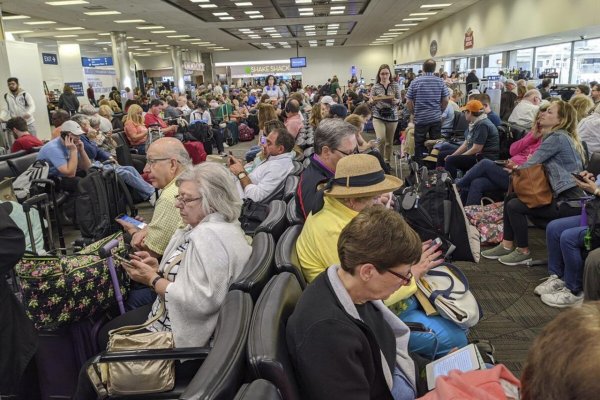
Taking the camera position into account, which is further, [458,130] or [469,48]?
[469,48]

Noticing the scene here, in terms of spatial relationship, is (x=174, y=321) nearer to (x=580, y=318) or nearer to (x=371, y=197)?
(x=371, y=197)

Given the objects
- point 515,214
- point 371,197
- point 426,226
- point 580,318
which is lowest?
point 515,214

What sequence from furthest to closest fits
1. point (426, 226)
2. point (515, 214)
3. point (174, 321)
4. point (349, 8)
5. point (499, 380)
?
point (349, 8) < point (515, 214) < point (426, 226) < point (174, 321) < point (499, 380)

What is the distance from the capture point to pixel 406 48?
28516 mm

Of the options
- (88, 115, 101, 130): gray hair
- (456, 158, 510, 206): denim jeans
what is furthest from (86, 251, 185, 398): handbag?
(88, 115, 101, 130): gray hair

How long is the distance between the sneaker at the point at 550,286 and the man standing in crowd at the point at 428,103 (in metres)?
3.93

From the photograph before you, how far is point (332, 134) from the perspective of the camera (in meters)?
3.01

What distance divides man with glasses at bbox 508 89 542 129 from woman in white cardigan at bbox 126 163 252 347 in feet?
17.4

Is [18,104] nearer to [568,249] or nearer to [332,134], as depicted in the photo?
[332,134]

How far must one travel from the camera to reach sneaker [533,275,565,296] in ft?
11.7

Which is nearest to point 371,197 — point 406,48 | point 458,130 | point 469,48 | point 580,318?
point 580,318

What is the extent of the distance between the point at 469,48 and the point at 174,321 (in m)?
16.6

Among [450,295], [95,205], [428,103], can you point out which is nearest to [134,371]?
[450,295]

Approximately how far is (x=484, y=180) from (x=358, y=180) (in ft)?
11.4
